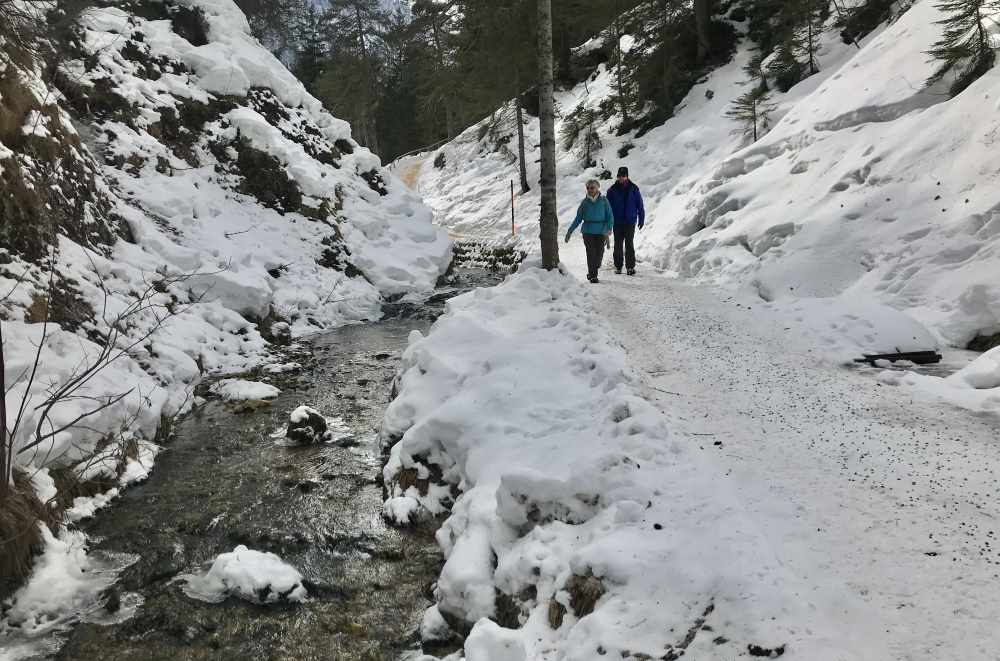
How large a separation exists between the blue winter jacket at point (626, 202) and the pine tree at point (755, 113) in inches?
256

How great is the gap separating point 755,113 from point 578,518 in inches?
598

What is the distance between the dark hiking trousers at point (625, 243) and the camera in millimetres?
12062

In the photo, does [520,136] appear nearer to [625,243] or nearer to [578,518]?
Result: [625,243]

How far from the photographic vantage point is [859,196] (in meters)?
9.93

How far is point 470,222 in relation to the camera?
27562mm

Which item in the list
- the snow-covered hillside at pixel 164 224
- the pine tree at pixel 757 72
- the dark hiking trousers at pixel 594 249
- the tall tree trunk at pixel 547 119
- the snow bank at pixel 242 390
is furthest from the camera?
the pine tree at pixel 757 72

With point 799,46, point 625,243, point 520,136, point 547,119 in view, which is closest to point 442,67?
point 520,136

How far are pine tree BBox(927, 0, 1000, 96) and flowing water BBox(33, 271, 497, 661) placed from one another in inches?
429

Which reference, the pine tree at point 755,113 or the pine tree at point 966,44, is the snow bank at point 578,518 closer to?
the pine tree at point 966,44

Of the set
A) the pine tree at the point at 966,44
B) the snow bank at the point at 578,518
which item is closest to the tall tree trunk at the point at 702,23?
the pine tree at the point at 966,44

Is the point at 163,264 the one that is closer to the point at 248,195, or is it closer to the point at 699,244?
the point at 248,195

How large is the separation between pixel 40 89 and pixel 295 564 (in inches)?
362

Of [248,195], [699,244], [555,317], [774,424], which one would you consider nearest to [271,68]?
[248,195]

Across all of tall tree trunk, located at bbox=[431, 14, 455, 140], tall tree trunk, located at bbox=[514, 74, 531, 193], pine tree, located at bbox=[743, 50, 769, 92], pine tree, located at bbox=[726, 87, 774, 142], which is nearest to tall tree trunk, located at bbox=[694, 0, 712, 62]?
pine tree, located at bbox=[743, 50, 769, 92]
